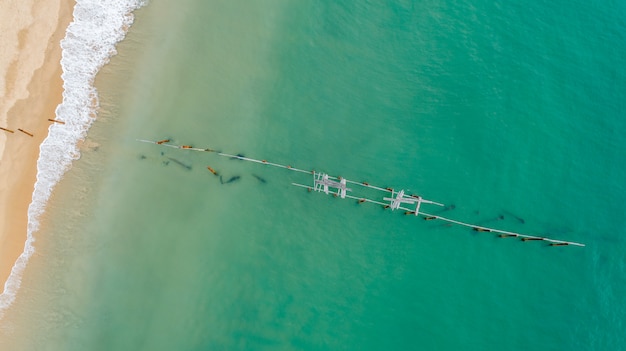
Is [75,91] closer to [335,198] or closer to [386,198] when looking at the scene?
[335,198]

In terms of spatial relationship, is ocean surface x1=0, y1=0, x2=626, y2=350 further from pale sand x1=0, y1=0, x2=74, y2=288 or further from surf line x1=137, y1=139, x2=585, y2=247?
pale sand x1=0, y1=0, x2=74, y2=288

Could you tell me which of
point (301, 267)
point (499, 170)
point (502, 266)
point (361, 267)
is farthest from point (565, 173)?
point (301, 267)

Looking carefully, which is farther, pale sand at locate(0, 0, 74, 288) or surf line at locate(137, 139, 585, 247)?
surf line at locate(137, 139, 585, 247)

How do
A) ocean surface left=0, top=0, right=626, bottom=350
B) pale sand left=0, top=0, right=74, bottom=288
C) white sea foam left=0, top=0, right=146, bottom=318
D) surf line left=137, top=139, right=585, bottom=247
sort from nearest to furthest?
1. pale sand left=0, top=0, right=74, bottom=288
2. white sea foam left=0, top=0, right=146, bottom=318
3. ocean surface left=0, top=0, right=626, bottom=350
4. surf line left=137, top=139, right=585, bottom=247

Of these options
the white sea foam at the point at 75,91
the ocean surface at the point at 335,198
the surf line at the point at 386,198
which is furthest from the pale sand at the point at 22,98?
the surf line at the point at 386,198

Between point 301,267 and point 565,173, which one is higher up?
point 565,173

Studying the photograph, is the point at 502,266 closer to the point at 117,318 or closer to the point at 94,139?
the point at 117,318

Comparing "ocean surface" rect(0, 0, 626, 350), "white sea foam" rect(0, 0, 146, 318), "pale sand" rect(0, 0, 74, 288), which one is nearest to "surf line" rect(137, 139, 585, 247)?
"ocean surface" rect(0, 0, 626, 350)
